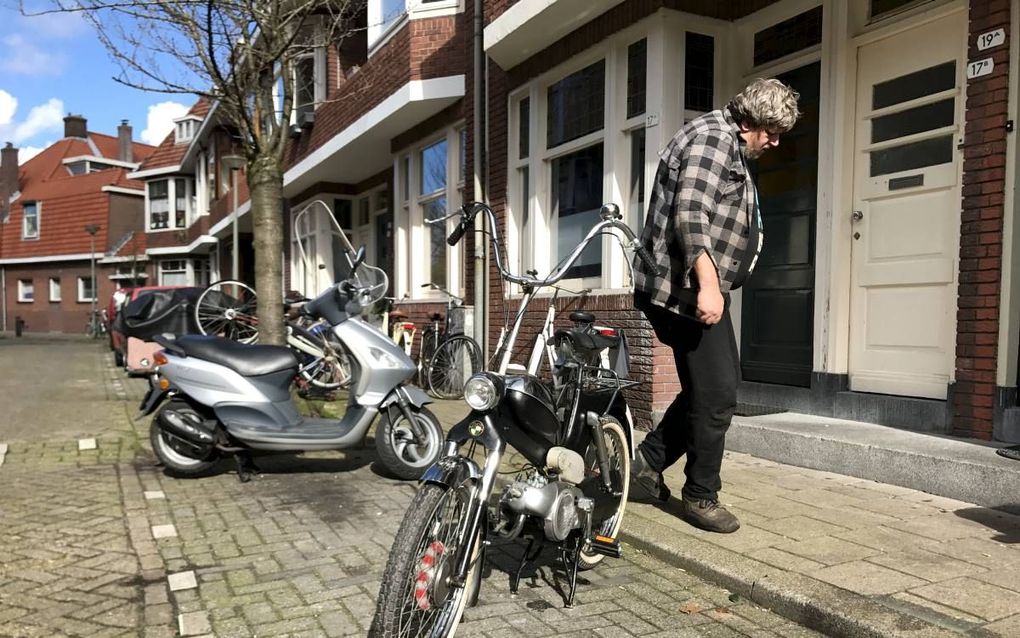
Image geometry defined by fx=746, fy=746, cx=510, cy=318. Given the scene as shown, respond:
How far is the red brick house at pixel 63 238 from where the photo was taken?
3859cm

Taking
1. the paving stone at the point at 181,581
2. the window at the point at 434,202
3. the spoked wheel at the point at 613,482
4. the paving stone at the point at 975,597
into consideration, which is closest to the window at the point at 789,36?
the spoked wheel at the point at 613,482

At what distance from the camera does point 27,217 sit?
41500mm

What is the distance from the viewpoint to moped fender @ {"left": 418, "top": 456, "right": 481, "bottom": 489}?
231 centimetres

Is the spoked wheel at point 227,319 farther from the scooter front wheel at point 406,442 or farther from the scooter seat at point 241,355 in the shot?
the scooter front wheel at point 406,442

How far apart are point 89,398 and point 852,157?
903cm

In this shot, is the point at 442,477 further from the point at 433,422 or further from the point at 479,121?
the point at 479,121

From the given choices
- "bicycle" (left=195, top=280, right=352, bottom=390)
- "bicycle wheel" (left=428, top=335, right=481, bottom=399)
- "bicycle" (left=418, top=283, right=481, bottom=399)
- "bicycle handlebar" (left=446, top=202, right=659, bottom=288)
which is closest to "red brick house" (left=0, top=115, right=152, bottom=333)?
"bicycle" (left=195, top=280, right=352, bottom=390)

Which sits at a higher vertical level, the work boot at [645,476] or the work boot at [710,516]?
the work boot at [645,476]

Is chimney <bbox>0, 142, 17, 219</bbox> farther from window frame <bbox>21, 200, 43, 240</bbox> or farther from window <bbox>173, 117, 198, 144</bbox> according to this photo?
window <bbox>173, 117, 198, 144</bbox>

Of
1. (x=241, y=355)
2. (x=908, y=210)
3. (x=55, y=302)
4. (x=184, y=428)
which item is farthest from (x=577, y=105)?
(x=55, y=302)

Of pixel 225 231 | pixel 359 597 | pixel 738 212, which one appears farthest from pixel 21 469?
pixel 225 231

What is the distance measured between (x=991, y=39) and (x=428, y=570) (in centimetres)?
442

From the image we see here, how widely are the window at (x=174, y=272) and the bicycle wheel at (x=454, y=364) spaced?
95.5 ft

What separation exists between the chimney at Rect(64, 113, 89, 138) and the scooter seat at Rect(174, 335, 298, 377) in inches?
1964
